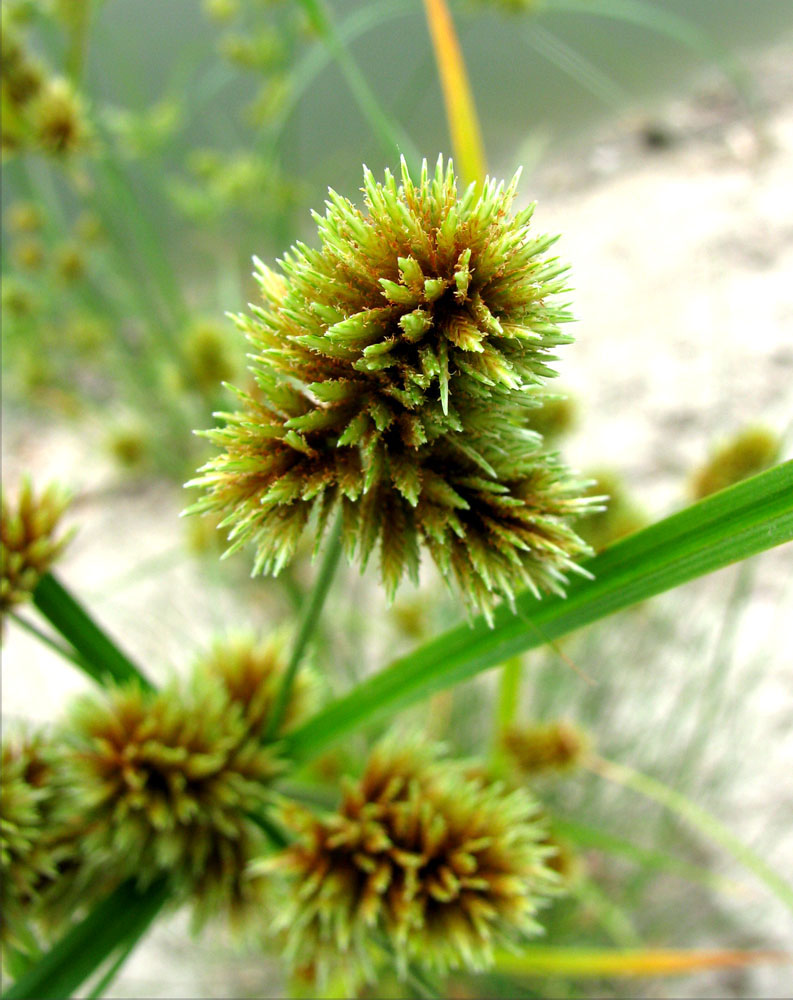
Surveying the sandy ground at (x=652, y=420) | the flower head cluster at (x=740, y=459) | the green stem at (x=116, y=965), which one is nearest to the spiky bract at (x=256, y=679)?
the green stem at (x=116, y=965)

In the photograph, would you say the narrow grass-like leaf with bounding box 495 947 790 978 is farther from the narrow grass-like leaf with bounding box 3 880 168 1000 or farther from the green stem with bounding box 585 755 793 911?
the narrow grass-like leaf with bounding box 3 880 168 1000

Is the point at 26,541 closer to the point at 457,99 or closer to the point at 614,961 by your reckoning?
the point at 457,99

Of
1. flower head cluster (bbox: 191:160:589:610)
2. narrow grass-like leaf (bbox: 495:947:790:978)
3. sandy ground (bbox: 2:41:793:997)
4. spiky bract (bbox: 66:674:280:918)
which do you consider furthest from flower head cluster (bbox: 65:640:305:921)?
sandy ground (bbox: 2:41:793:997)

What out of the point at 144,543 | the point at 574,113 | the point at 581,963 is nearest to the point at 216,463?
the point at 581,963

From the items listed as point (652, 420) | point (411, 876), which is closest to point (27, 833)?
point (411, 876)

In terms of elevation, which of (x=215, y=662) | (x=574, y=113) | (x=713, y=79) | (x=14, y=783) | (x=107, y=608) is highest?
(x=713, y=79)

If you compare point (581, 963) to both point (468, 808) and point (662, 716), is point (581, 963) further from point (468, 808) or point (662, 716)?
point (662, 716)

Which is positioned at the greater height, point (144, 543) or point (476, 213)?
point (144, 543)
